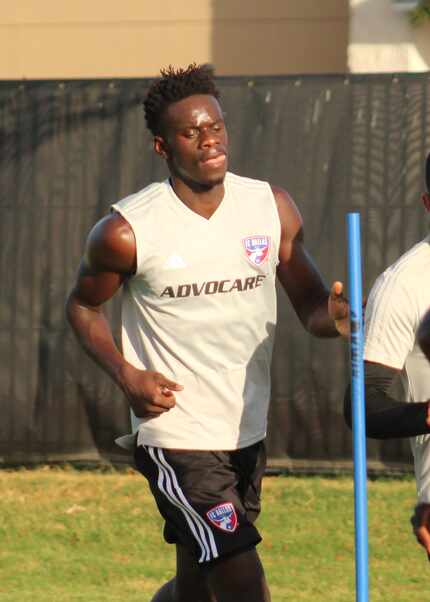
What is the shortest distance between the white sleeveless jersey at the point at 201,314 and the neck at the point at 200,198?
21 millimetres

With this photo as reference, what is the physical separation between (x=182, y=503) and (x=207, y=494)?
3.7 inches

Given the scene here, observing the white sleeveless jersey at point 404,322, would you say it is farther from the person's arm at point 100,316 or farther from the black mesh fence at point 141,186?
the black mesh fence at point 141,186

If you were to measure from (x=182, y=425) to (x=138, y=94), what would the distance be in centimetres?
423


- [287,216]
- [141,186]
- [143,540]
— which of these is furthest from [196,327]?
[141,186]

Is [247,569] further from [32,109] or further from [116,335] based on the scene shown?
[32,109]

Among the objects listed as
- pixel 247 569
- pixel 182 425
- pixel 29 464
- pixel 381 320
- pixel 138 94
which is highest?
pixel 138 94

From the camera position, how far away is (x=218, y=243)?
216 inches

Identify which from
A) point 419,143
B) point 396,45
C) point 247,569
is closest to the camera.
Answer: point 247,569

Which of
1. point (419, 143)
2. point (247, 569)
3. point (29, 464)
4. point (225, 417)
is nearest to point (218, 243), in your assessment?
point (225, 417)

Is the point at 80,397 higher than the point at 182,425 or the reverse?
the reverse

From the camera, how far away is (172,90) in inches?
221

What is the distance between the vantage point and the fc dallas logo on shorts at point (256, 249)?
5504 mm

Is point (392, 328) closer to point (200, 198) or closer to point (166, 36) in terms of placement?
point (200, 198)

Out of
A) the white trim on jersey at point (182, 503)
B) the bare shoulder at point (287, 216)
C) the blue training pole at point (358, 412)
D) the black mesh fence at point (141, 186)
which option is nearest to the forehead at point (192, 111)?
the bare shoulder at point (287, 216)
